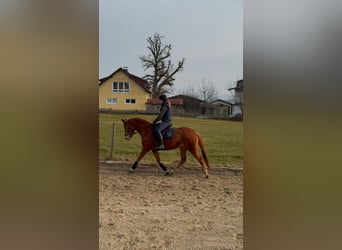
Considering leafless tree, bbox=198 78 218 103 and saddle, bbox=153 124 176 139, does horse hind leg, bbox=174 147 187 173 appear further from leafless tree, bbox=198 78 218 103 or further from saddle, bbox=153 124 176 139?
leafless tree, bbox=198 78 218 103

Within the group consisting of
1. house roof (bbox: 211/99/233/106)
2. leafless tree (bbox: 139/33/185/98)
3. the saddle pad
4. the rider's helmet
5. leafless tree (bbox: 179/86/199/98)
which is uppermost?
leafless tree (bbox: 139/33/185/98)

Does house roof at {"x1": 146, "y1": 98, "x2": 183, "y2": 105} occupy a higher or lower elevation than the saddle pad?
higher

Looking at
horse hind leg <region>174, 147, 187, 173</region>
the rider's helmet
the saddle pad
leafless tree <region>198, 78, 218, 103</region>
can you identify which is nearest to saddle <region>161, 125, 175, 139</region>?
the saddle pad

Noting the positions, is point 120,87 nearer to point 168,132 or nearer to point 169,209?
point 168,132

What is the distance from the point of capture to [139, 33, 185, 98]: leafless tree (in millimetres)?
2307

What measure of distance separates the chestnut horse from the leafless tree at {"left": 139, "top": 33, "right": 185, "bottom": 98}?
282 mm

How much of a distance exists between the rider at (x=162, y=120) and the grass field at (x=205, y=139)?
47 millimetres

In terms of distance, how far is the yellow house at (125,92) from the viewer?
2.25 m

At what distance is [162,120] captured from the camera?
261cm

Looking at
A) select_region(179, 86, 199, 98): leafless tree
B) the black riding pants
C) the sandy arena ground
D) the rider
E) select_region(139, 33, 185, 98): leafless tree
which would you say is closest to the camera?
the sandy arena ground

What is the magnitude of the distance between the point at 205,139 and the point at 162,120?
369 mm

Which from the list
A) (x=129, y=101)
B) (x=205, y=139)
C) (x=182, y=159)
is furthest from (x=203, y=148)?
(x=129, y=101)
